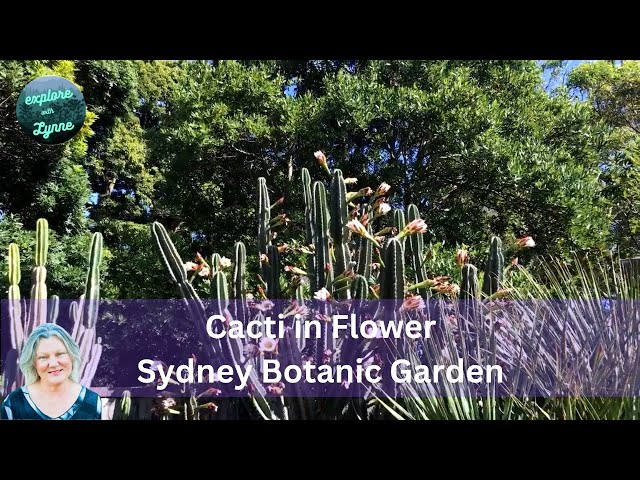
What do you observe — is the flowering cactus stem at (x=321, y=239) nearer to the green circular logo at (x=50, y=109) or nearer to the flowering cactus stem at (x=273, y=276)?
the flowering cactus stem at (x=273, y=276)

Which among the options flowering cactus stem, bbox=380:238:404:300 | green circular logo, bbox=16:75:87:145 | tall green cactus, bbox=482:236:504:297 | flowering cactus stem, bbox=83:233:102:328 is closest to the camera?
flowering cactus stem, bbox=380:238:404:300

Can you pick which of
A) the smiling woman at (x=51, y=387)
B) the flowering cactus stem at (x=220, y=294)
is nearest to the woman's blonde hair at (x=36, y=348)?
the smiling woman at (x=51, y=387)

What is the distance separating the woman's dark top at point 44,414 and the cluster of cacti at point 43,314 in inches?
12.6

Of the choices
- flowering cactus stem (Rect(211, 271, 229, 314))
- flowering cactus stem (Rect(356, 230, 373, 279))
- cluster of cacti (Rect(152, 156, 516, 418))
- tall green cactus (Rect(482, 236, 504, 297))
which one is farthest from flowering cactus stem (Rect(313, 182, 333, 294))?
tall green cactus (Rect(482, 236, 504, 297))

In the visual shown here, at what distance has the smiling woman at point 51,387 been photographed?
8.17ft

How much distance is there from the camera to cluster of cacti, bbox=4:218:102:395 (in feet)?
9.65

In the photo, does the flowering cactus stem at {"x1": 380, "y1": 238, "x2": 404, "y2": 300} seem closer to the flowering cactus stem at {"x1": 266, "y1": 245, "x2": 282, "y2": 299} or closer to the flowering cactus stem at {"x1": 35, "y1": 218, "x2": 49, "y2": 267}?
the flowering cactus stem at {"x1": 266, "y1": 245, "x2": 282, "y2": 299}

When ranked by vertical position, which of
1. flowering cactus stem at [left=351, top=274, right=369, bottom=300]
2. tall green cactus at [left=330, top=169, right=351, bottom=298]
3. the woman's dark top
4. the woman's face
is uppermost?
tall green cactus at [left=330, top=169, right=351, bottom=298]

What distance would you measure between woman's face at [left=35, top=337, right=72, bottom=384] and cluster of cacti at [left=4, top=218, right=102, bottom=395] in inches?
11.3

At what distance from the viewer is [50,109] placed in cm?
585

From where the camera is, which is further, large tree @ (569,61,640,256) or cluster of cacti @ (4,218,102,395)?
large tree @ (569,61,640,256)

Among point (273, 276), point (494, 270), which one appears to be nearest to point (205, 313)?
point (273, 276)

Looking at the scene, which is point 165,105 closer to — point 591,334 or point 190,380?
point 190,380
